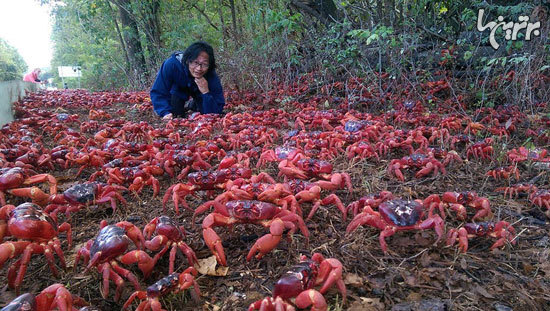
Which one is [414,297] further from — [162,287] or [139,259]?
[139,259]

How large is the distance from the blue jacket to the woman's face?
0.33 m

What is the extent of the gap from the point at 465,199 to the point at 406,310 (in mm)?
1433

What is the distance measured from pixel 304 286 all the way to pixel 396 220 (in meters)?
1.03

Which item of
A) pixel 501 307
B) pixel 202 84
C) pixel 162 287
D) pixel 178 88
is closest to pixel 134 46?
pixel 178 88

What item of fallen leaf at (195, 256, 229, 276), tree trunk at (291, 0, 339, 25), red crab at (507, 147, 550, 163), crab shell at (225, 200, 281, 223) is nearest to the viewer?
fallen leaf at (195, 256, 229, 276)

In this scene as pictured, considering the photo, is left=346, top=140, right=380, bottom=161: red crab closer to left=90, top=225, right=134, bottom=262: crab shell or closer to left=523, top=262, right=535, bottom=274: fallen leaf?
left=523, top=262, right=535, bottom=274: fallen leaf

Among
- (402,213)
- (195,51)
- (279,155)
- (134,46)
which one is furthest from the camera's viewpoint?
(134,46)

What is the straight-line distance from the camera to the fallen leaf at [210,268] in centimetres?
220

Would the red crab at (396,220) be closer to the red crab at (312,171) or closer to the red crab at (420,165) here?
the red crab at (312,171)

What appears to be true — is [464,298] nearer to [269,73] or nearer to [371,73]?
[371,73]

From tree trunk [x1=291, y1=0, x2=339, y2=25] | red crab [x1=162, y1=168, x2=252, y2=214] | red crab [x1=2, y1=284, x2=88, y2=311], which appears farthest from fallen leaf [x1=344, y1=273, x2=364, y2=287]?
tree trunk [x1=291, y1=0, x2=339, y2=25]

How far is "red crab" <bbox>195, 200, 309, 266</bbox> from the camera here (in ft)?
7.30

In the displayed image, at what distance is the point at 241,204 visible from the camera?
236 centimetres

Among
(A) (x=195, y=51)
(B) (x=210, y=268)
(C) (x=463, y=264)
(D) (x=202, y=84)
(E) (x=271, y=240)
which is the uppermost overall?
(A) (x=195, y=51)
